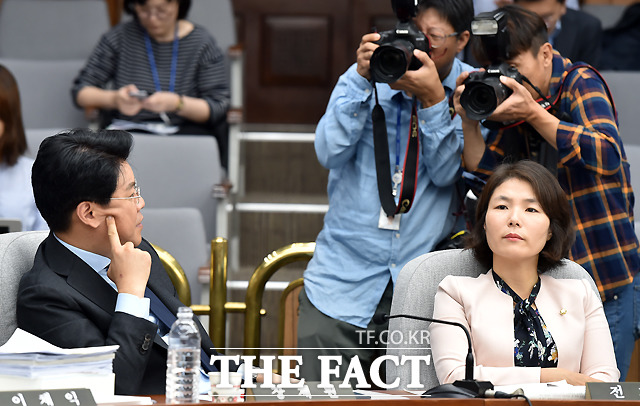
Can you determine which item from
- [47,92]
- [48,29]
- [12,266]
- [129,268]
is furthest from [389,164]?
[48,29]

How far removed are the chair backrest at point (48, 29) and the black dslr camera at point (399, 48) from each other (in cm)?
250

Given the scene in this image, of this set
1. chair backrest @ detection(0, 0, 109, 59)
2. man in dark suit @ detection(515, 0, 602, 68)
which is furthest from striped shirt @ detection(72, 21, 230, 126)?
man in dark suit @ detection(515, 0, 602, 68)

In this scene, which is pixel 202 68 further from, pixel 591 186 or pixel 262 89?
pixel 591 186

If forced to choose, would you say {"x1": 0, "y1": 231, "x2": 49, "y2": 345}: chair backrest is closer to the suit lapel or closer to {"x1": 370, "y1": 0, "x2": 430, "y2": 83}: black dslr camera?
the suit lapel

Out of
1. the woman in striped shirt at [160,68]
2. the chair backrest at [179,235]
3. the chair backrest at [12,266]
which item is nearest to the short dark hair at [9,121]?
the chair backrest at [179,235]

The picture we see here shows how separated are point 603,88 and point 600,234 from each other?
332mm

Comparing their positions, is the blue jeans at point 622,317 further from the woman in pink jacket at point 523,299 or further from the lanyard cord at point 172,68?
the lanyard cord at point 172,68

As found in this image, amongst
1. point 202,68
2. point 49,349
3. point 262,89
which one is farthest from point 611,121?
point 262,89

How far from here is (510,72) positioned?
2148 millimetres

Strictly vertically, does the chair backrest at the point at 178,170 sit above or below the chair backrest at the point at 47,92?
below

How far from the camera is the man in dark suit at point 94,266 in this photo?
1694 mm

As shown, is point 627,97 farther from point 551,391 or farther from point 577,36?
point 551,391

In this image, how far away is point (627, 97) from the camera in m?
3.97

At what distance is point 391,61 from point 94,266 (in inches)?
31.3
